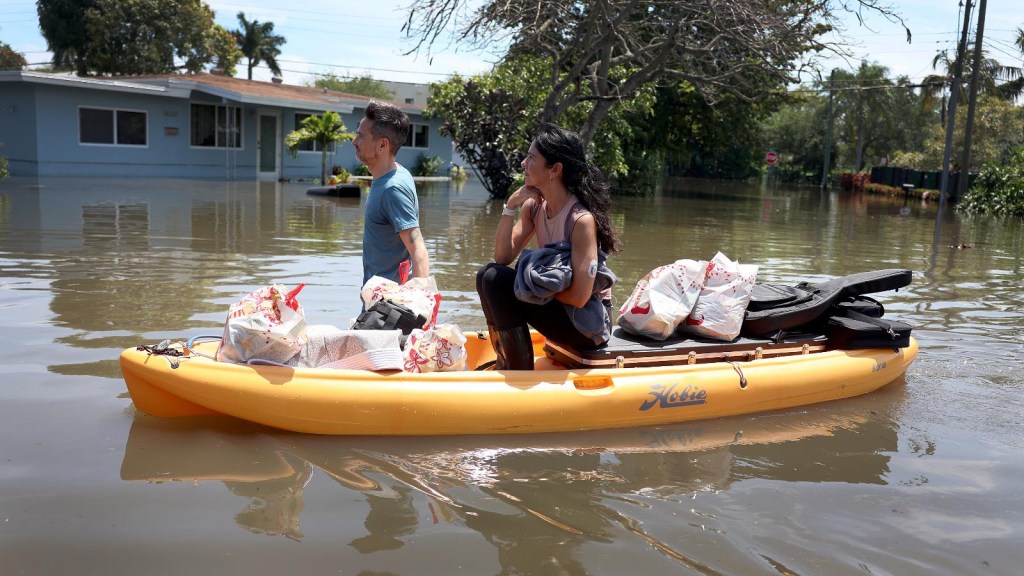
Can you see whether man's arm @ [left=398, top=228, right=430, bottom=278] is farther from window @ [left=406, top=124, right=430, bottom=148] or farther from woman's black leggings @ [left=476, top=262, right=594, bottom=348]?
window @ [left=406, top=124, right=430, bottom=148]

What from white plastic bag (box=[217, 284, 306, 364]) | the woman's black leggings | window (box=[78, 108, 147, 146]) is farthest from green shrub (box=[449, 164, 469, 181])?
white plastic bag (box=[217, 284, 306, 364])

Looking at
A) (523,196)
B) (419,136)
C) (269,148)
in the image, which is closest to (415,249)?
(523,196)

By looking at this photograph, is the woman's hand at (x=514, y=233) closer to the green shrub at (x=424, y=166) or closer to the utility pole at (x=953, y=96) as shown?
the utility pole at (x=953, y=96)

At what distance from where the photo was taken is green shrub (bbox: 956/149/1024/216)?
25.0 m

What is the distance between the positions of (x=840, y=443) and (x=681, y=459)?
3.32 feet

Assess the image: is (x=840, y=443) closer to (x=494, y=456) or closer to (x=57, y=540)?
(x=494, y=456)

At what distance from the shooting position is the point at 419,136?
3175cm

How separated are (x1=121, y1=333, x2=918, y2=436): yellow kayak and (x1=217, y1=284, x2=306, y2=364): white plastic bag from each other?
3.8 inches

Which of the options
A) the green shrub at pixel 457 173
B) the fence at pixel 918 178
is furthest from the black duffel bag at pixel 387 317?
the fence at pixel 918 178

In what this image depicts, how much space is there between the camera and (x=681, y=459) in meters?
4.66

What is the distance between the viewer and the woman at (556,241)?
4496 mm

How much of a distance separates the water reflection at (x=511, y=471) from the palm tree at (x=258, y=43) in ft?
165

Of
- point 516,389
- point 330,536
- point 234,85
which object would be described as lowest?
point 330,536

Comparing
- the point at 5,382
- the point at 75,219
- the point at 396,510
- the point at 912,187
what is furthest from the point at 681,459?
the point at 912,187
